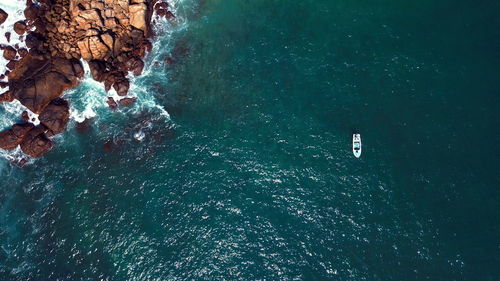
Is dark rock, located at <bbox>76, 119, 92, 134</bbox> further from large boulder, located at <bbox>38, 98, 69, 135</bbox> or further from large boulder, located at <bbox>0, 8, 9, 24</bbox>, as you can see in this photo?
large boulder, located at <bbox>0, 8, 9, 24</bbox>

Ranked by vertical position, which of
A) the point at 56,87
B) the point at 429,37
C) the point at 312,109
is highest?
the point at 56,87

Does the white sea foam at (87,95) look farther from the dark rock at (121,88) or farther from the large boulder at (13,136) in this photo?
the large boulder at (13,136)

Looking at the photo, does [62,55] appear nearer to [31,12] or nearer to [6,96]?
[31,12]

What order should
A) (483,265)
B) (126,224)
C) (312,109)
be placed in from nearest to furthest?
(483,265) < (126,224) < (312,109)

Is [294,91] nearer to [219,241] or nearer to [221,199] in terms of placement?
[221,199]

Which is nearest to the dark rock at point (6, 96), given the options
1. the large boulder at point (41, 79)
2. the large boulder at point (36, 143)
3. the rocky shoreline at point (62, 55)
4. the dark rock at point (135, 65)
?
the rocky shoreline at point (62, 55)

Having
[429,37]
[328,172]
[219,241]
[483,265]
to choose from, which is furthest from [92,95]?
[483,265]

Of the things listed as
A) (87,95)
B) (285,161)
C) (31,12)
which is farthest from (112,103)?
(285,161)
